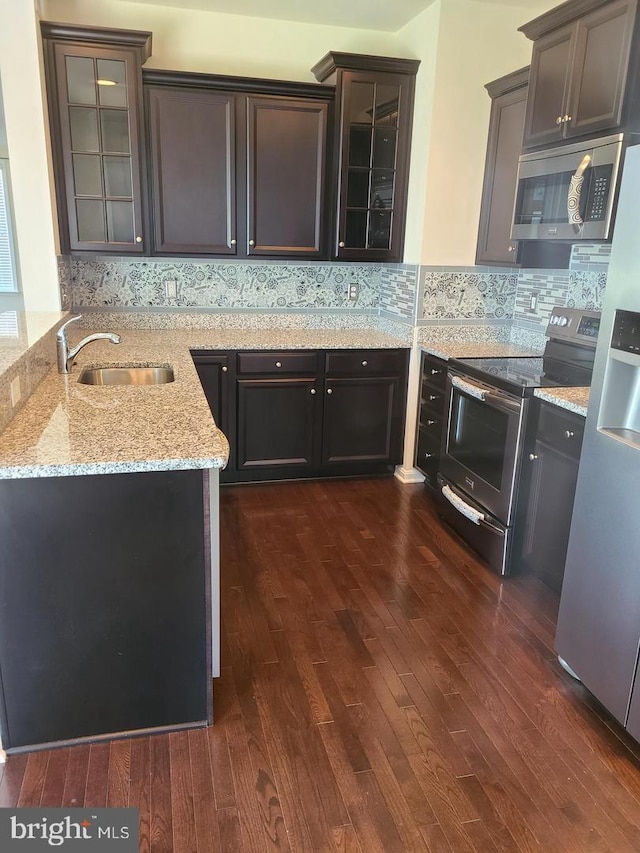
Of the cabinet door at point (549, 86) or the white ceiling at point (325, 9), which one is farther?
the white ceiling at point (325, 9)

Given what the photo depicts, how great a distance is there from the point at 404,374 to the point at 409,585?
5.00ft

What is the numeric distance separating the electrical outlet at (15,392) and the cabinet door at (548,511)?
6.86 ft

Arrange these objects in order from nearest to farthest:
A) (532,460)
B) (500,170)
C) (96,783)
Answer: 1. (96,783)
2. (532,460)
3. (500,170)

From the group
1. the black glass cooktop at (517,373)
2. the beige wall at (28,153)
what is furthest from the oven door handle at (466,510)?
the beige wall at (28,153)

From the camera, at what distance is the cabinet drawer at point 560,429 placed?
253cm

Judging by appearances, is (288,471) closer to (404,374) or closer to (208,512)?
(404,374)

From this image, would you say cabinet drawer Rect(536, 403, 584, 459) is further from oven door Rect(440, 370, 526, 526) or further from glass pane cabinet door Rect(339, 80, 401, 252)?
glass pane cabinet door Rect(339, 80, 401, 252)

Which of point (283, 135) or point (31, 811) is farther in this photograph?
point (283, 135)

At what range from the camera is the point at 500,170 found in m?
3.55

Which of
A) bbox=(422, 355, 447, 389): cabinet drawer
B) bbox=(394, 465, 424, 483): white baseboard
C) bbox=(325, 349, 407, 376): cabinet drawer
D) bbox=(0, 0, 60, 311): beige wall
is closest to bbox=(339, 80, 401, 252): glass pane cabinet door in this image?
bbox=(325, 349, 407, 376): cabinet drawer

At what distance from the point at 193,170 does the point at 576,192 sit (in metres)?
2.13

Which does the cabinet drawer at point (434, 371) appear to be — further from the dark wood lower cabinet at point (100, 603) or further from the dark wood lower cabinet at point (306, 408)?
the dark wood lower cabinet at point (100, 603)

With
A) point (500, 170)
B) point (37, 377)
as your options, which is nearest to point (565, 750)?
point (37, 377)

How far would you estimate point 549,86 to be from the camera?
9.46 feet
